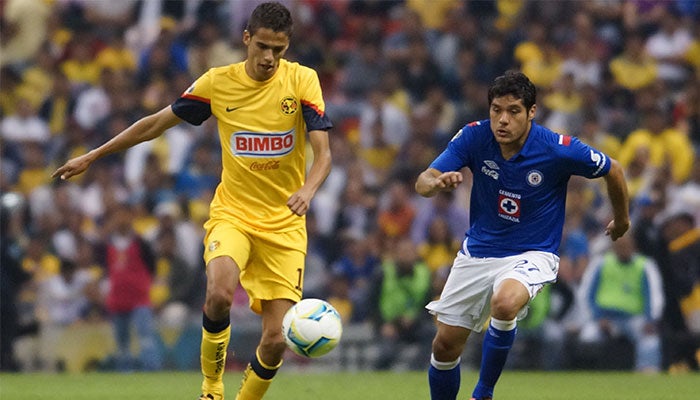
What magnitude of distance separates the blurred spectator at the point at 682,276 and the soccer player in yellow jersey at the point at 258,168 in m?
7.29

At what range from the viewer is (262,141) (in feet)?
32.6

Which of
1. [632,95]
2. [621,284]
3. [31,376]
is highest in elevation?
[632,95]

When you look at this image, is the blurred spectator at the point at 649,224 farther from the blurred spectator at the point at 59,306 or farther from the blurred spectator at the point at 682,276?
the blurred spectator at the point at 59,306

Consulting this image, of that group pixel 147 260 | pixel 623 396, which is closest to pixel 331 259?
pixel 147 260

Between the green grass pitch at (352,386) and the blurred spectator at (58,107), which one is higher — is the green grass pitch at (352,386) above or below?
below

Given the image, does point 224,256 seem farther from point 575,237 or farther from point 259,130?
point 575,237

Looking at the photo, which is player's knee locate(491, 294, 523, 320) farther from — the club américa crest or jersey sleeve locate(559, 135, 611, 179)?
the club américa crest

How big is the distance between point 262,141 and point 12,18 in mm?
12212

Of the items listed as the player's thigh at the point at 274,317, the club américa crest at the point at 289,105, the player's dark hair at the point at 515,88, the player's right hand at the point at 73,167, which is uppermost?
the player's dark hair at the point at 515,88

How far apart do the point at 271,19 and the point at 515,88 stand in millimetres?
1722

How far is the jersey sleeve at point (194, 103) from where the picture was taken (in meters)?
9.99

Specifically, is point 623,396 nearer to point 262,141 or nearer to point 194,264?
point 262,141

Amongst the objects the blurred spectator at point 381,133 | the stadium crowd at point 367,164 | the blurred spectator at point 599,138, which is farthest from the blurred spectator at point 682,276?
the blurred spectator at point 381,133

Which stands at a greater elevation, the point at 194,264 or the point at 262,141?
the point at 262,141
